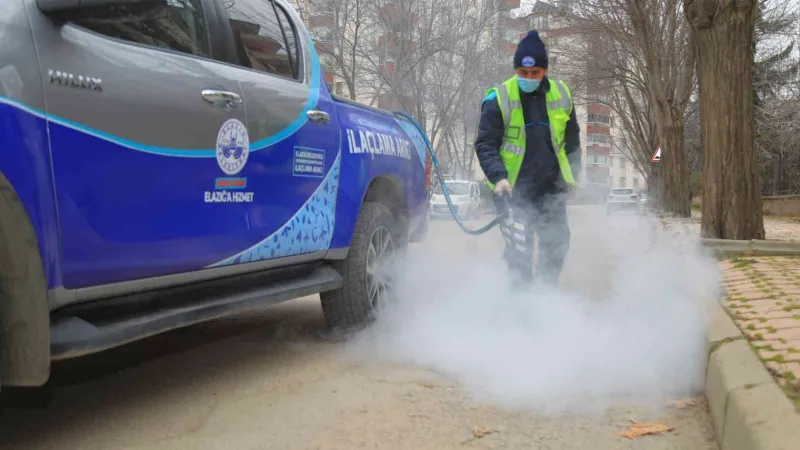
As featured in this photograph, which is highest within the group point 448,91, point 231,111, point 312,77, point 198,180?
point 448,91

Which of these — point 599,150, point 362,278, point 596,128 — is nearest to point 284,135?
point 362,278

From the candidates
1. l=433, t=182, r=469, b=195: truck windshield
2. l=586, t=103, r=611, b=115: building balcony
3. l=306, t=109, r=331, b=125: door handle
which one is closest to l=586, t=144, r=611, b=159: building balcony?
l=586, t=103, r=611, b=115: building balcony

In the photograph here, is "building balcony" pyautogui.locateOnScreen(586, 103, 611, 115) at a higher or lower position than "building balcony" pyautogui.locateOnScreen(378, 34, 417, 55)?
lower

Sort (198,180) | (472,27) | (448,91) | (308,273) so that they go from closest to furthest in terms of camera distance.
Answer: (198,180), (308,273), (472,27), (448,91)

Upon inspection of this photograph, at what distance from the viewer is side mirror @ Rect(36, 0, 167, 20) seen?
2363 millimetres

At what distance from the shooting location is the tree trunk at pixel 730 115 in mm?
8242

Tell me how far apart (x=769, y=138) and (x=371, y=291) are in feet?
80.8

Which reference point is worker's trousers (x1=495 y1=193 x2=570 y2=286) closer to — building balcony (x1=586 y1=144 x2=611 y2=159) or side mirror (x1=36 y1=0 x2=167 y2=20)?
side mirror (x1=36 y1=0 x2=167 y2=20)

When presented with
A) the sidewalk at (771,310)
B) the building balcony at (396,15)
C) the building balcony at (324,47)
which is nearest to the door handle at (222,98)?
the sidewalk at (771,310)

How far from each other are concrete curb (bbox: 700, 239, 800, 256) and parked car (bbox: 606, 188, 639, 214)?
23458 mm

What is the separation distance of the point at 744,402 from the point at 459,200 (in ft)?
78.3

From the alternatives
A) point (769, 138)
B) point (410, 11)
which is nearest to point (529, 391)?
point (410, 11)

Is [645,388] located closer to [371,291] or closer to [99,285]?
[371,291]

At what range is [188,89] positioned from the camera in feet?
9.70
